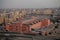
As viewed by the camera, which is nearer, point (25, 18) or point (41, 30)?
point (41, 30)

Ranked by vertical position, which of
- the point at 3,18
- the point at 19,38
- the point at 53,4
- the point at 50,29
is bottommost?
the point at 19,38

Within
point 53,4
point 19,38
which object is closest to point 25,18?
point 19,38

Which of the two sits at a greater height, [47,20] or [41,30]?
[47,20]

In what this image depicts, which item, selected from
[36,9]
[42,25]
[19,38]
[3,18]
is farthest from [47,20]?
[3,18]

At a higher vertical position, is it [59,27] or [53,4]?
[53,4]

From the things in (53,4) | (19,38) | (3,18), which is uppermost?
(53,4)

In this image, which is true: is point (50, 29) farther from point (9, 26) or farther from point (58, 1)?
point (9, 26)

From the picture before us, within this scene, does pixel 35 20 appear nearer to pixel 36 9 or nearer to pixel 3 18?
pixel 36 9

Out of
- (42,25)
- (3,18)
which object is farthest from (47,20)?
(3,18)

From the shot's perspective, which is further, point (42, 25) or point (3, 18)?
point (3, 18)
